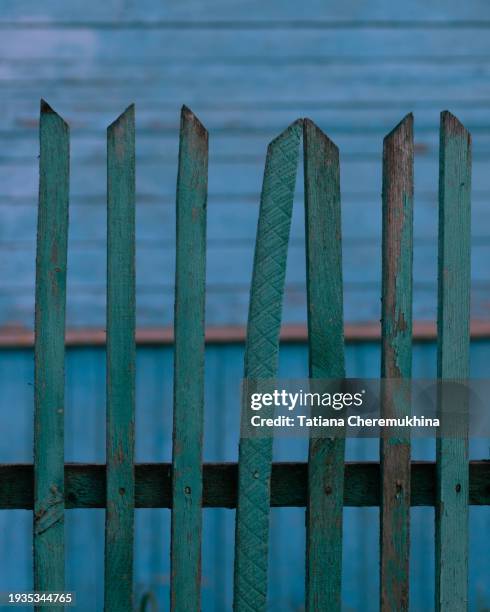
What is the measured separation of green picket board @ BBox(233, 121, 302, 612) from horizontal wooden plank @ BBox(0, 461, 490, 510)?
4 cm

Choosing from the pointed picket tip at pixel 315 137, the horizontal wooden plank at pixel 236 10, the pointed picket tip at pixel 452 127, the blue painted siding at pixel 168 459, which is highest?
the horizontal wooden plank at pixel 236 10

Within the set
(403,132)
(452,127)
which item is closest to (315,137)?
(403,132)

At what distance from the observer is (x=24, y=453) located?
143 inches

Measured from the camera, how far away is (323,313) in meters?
2.07

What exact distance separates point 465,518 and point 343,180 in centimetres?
190

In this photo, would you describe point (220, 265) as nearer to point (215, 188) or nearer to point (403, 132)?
point (215, 188)

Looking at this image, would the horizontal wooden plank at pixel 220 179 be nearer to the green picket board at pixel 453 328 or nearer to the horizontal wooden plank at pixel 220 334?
the horizontal wooden plank at pixel 220 334

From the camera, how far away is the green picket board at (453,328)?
211 centimetres

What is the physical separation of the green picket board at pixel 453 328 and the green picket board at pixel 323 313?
0.79 ft

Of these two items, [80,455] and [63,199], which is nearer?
[63,199]

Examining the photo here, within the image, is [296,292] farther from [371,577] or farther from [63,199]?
[63,199]

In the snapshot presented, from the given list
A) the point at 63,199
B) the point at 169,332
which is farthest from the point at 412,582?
the point at 63,199

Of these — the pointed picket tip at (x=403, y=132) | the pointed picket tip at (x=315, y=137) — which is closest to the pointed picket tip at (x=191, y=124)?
the pointed picket tip at (x=315, y=137)

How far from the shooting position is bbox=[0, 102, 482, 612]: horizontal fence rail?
81.0 inches
